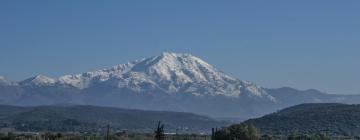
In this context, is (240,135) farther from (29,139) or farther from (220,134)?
(29,139)

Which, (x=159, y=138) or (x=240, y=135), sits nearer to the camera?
(x=159, y=138)

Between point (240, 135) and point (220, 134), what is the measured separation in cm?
456

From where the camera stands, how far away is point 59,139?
200m

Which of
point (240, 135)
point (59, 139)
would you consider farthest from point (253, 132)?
point (59, 139)

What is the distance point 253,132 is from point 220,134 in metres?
10.2

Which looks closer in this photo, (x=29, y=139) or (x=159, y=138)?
(x=159, y=138)

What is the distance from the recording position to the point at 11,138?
Result: 640 ft

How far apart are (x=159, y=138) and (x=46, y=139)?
50.2 m

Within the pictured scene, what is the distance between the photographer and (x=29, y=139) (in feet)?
631

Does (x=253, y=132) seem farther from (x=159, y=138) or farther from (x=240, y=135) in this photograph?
(x=159, y=138)

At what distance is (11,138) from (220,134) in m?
45.9

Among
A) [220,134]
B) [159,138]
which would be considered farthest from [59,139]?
[159,138]

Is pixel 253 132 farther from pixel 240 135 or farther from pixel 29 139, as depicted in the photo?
pixel 29 139

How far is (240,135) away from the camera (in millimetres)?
193500
